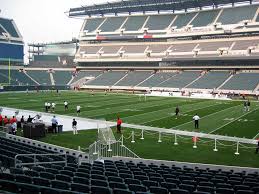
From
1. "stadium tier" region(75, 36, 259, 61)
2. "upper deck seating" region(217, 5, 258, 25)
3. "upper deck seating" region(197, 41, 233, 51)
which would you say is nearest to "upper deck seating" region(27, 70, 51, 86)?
"stadium tier" region(75, 36, 259, 61)

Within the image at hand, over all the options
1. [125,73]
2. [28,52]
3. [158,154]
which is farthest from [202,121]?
[28,52]

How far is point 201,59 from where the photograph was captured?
67375 mm

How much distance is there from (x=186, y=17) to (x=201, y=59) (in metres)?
15.7

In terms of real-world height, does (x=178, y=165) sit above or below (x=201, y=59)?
below

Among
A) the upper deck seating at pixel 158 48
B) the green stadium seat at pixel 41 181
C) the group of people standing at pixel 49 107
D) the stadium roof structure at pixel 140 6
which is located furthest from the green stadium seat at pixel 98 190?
the upper deck seating at pixel 158 48

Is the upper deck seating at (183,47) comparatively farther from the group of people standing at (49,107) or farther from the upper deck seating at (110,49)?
the group of people standing at (49,107)

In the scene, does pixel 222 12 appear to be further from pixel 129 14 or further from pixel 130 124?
pixel 130 124

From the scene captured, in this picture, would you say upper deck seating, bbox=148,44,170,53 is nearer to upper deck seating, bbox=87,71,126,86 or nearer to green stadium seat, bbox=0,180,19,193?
upper deck seating, bbox=87,71,126,86

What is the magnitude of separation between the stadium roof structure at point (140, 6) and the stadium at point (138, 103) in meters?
0.26

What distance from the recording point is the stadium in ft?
33.9

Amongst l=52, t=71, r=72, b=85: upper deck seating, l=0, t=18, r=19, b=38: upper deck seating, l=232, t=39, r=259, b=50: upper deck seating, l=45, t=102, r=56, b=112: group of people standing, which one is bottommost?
l=45, t=102, r=56, b=112: group of people standing

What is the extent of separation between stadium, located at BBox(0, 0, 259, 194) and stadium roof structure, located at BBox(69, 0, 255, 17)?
264 millimetres

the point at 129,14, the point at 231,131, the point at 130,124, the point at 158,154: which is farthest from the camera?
the point at 129,14

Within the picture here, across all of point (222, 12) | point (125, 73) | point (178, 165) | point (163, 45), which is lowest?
point (178, 165)
